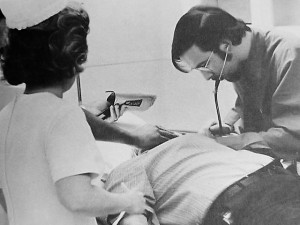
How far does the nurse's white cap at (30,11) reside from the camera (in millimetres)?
1259

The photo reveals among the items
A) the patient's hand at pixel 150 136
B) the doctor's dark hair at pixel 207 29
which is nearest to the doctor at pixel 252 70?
the doctor's dark hair at pixel 207 29

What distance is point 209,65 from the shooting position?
4.29 feet

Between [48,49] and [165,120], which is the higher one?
[48,49]

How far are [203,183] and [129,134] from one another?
0.28 meters

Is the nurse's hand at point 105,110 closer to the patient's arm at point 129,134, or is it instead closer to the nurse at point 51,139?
the patient's arm at point 129,134

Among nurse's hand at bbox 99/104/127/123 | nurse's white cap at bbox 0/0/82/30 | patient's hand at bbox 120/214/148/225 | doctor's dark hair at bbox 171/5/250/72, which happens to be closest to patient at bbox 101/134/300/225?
patient's hand at bbox 120/214/148/225

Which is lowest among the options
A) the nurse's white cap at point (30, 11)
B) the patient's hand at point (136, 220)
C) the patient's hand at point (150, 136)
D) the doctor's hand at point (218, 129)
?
the patient's hand at point (136, 220)

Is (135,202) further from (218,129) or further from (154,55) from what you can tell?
(154,55)

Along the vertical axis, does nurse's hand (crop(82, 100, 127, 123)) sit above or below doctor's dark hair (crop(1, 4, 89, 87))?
below

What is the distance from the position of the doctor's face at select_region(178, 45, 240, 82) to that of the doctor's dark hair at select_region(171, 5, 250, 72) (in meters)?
0.01

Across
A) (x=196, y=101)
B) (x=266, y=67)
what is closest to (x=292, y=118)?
(x=266, y=67)

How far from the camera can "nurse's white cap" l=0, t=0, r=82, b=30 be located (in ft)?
4.13

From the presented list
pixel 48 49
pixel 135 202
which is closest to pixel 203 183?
pixel 135 202

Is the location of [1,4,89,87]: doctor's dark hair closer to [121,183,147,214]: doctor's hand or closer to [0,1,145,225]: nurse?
[0,1,145,225]: nurse
